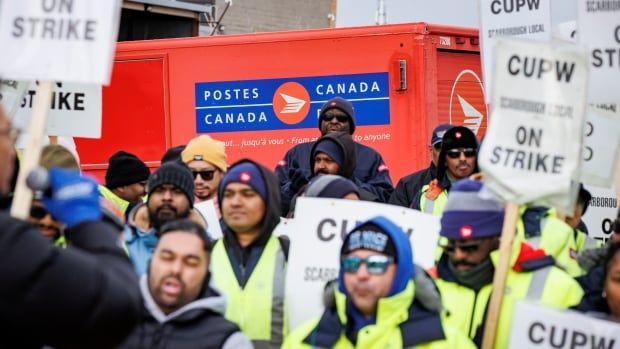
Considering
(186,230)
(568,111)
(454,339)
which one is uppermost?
(568,111)

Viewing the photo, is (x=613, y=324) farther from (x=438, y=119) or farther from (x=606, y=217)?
(x=438, y=119)

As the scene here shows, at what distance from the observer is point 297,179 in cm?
887

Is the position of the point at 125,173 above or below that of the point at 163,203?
above

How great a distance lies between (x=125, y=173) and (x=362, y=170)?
1814 mm

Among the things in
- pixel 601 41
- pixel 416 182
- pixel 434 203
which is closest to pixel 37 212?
pixel 601 41

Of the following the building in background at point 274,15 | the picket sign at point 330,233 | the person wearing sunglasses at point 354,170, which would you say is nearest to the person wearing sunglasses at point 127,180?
the person wearing sunglasses at point 354,170

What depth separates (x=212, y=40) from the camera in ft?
42.9

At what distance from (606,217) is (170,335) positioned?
4.64 meters

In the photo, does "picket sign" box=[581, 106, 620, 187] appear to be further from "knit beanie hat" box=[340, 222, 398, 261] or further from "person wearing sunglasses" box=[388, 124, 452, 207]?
"person wearing sunglasses" box=[388, 124, 452, 207]

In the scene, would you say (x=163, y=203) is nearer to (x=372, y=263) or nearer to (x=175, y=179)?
(x=175, y=179)

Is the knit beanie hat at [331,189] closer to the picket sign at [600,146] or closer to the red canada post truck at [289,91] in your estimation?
the picket sign at [600,146]

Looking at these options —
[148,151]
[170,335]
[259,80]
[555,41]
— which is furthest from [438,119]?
[170,335]

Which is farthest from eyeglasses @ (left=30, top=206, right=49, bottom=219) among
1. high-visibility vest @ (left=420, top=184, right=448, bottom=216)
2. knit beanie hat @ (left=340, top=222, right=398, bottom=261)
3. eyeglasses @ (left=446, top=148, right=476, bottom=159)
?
eyeglasses @ (left=446, top=148, right=476, bottom=159)

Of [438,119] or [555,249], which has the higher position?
[438,119]
